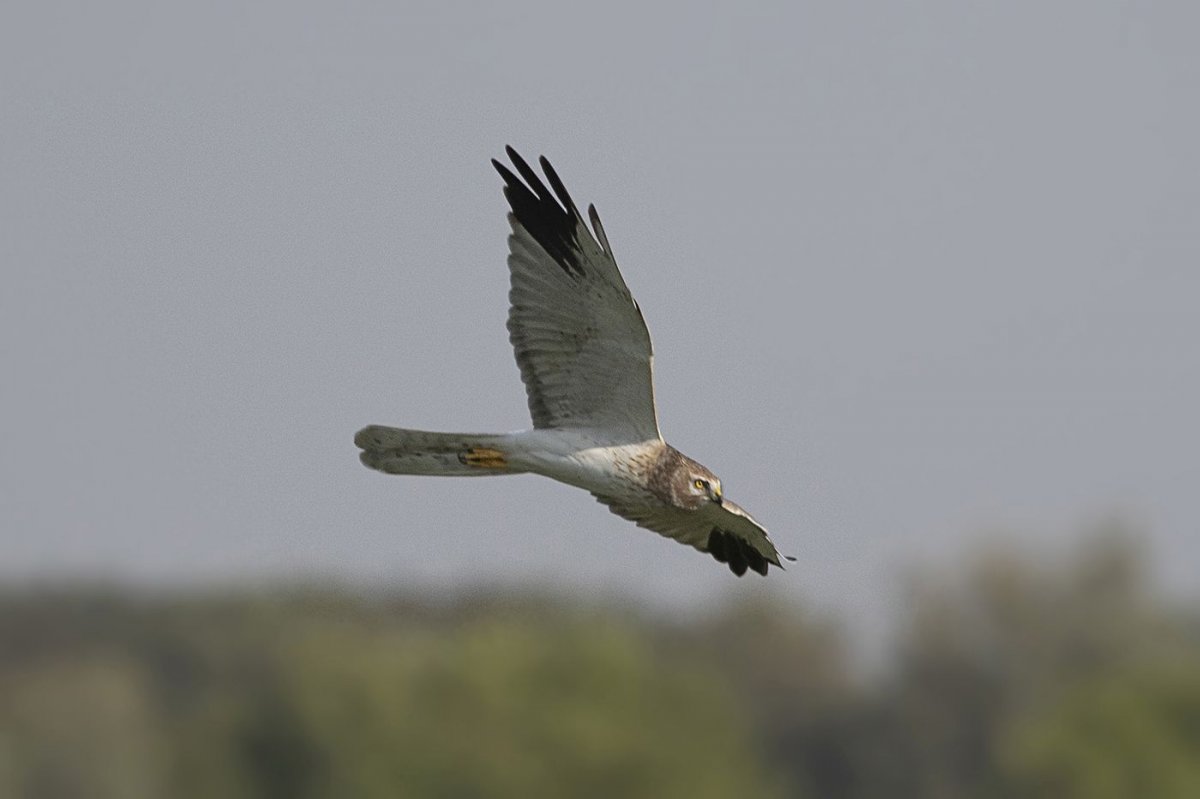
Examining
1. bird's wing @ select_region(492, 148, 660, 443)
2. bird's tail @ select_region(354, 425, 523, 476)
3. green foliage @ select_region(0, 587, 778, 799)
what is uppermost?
bird's wing @ select_region(492, 148, 660, 443)

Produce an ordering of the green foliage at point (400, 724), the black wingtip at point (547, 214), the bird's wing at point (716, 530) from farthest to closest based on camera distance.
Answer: the green foliage at point (400, 724) < the bird's wing at point (716, 530) < the black wingtip at point (547, 214)

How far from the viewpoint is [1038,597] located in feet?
132

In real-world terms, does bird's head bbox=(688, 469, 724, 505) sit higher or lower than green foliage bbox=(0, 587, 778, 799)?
higher

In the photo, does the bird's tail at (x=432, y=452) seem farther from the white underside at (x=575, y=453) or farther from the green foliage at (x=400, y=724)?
the green foliage at (x=400, y=724)

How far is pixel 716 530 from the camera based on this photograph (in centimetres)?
1048

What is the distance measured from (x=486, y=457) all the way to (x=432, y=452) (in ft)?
0.92

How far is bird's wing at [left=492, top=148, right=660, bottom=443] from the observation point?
9.02 m

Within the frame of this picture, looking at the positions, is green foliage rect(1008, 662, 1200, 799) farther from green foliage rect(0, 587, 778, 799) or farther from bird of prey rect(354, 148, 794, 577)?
bird of prey rect(354, 148, 794, 577)

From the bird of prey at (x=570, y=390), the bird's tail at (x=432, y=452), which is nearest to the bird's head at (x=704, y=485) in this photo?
the bird of prey at (x=570, y=390)

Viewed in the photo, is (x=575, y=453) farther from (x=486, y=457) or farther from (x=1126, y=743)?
(x=1126, y=743)

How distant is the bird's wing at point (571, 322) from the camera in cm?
902

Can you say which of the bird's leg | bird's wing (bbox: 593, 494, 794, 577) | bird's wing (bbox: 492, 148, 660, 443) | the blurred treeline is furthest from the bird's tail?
the blurred treeline

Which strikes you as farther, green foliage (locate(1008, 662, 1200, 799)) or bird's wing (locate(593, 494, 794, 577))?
green foliage (locate(1008, 662, 1200, 799))

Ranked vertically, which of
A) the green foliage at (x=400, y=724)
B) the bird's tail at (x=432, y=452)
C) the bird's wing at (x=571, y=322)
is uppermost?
the bird's wing at (x=571, y=322)
